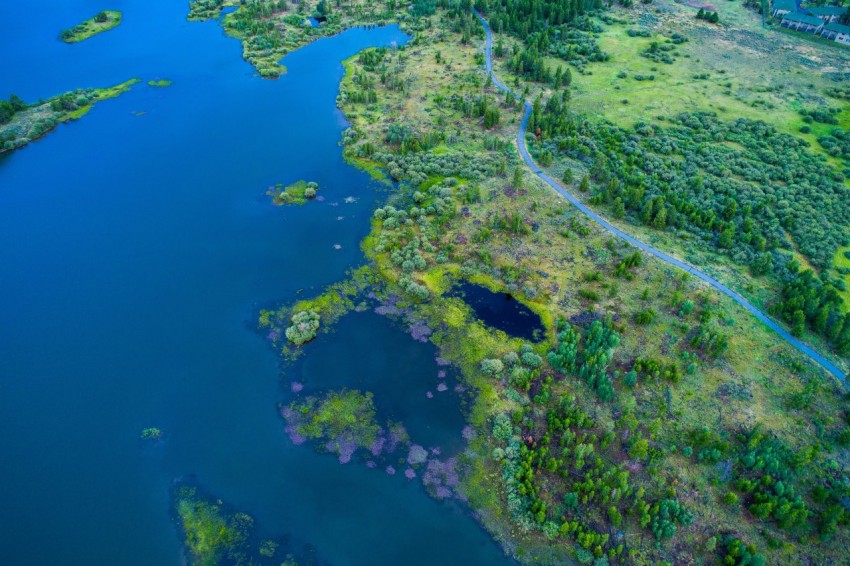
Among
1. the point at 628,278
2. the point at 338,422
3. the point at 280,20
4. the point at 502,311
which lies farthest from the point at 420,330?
the point at 280,20

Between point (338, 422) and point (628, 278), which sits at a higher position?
point (628, 278)

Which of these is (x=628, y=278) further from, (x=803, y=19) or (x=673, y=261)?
(x=803, y=19)

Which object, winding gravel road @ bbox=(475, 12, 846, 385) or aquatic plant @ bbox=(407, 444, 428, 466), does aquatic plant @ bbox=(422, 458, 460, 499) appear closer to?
aquatic plant @ bbox=(407, 444, 428, 466)

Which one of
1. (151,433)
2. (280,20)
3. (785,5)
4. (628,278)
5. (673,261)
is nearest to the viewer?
(151,433)

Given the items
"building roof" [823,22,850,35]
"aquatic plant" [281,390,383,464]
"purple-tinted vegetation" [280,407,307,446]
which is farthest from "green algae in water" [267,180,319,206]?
"building roof" [823,22,850,35]

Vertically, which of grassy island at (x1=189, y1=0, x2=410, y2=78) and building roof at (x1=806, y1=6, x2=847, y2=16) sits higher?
building roof at (x1=806, y1=6, x2=847, y2=16)

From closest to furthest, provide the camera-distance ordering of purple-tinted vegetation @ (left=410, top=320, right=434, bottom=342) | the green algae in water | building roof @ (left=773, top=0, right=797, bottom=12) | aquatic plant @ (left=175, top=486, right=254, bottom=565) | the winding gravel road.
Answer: aquatic plant @ (left=175, top=486, right=254, bottom=565)
the winding gravel road
purple-tinted vegetation @ (left=410, top=320, right=434, bottom=342)
the green algae in water
building roof @ (left=773, top=0, right=797, bottom=12)

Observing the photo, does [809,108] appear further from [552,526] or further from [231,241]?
[231,241]

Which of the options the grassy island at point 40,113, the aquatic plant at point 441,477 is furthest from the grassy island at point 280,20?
the aquatic plant at point 441,477
